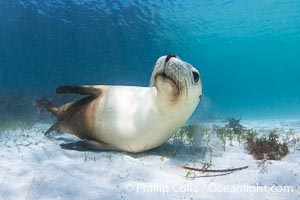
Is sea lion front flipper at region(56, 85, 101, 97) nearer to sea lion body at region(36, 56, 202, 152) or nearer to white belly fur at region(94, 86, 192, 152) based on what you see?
sea lion body at region(36, 56, 202, 152)

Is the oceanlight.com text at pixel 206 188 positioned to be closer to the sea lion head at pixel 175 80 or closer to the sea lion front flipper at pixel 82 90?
the sea lion head at pixel 175 80

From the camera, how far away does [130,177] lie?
2756mm

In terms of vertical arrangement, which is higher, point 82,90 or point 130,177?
point 82,90

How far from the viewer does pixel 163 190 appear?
243 centimetres

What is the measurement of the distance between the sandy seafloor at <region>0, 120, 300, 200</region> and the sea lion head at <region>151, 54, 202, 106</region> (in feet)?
2.96

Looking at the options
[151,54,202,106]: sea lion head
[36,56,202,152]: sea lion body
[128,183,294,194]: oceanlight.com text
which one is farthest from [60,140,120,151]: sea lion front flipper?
[128,183,294,194]: oceanlight.com text

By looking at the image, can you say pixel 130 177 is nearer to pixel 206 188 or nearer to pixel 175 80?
pixel 206 188

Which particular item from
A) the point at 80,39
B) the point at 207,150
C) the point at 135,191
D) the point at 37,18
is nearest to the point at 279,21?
the point at 80,39

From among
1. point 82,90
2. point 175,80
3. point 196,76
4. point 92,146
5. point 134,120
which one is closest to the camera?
point 175,80

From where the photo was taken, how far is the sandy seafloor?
7.58 ft

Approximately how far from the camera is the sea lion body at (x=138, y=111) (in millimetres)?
3217

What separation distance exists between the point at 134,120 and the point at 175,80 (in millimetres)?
920

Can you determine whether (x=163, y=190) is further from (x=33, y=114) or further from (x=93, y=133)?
(x=33, y=114)

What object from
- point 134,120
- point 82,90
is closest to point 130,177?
point 134,120
